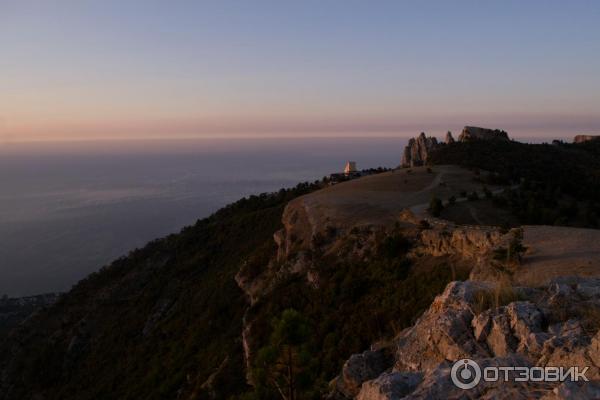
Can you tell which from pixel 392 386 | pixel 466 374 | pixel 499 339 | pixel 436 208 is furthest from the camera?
pixel 436 208

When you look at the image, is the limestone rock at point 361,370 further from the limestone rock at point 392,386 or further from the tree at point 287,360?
the limestone rock at point 392,386

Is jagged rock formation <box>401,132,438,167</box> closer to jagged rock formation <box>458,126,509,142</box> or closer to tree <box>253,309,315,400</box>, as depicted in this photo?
jagged rock formation <box>458,126,509,142</box>

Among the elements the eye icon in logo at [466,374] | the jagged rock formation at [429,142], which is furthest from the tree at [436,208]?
the jagged rock formation at [429,142]

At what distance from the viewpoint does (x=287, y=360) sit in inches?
364

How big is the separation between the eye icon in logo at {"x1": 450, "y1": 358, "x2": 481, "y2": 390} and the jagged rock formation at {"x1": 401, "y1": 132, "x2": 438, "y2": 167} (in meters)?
64.7

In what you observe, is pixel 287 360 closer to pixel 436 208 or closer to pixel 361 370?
pixel 361 370

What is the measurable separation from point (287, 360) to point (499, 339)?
15.8 feet

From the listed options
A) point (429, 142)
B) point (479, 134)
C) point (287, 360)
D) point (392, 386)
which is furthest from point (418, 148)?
point (392, 386)

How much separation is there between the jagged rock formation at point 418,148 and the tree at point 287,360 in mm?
61334

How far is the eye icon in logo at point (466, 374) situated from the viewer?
4.65 m

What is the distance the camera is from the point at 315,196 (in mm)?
36625

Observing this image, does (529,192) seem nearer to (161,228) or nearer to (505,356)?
(505,356)

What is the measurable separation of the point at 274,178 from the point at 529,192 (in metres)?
154

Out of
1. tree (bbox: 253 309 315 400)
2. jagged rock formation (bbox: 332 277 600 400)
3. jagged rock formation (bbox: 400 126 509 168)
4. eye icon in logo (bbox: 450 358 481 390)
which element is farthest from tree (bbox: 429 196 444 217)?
jagged rock formation (bbox: 400 126 509 168)
